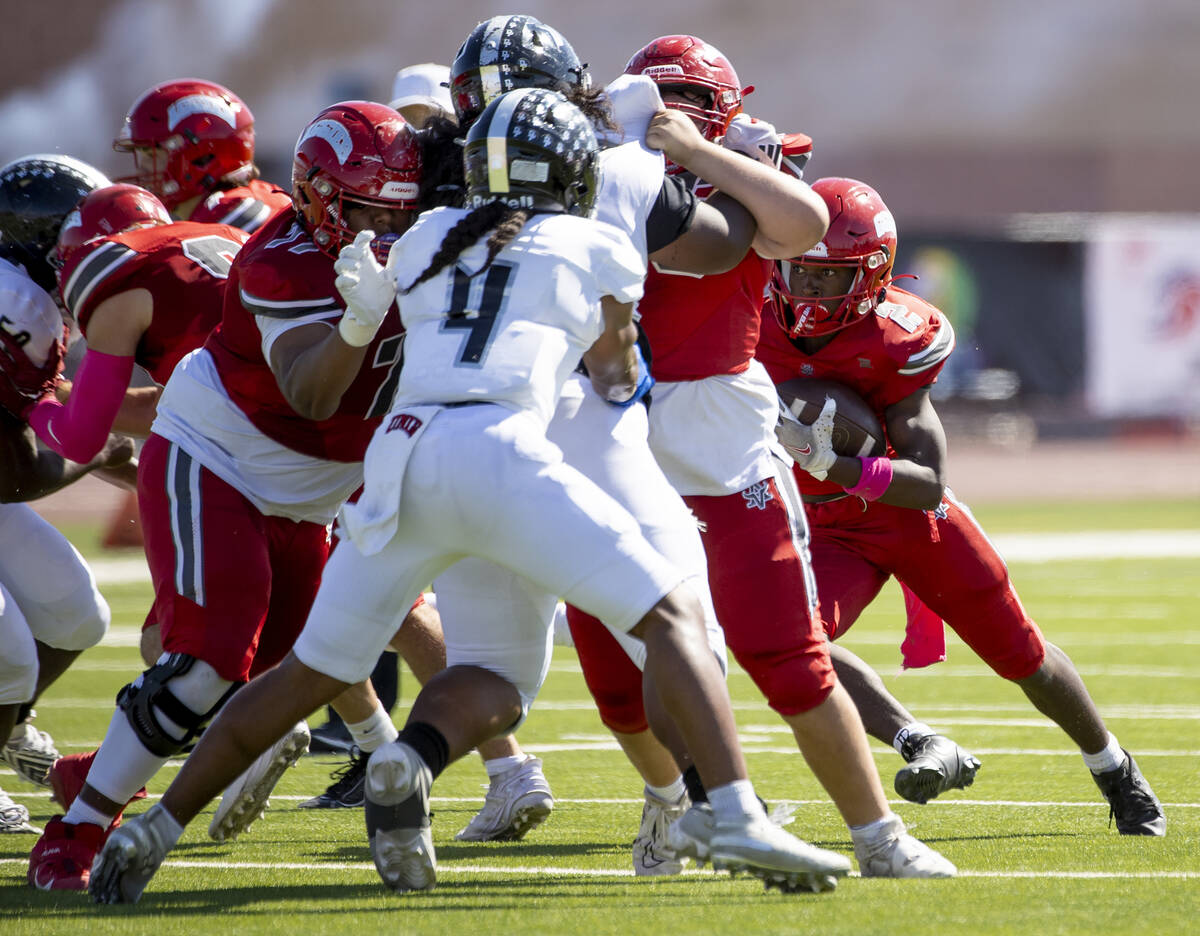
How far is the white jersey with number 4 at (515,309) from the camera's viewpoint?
133 inches


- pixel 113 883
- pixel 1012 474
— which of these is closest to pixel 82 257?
pixel 113 883

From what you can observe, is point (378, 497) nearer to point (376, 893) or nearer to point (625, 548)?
point (625, 548)

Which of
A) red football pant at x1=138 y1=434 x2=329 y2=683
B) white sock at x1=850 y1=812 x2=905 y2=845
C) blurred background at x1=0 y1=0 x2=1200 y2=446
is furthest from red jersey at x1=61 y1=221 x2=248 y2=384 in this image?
blurred background at x1=0 y1=0 x2=1200 y2=446

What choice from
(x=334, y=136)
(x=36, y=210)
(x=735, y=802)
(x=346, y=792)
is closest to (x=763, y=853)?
(x=735, y=802)

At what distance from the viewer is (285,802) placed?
17.5 ft

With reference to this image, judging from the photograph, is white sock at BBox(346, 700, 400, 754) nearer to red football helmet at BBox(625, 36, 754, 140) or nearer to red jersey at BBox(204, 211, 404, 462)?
red jersey at BBox(204, 211, 404, 462)

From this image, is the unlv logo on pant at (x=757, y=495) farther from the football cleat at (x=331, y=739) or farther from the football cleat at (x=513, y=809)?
the football cleat at (x=331, y=739)

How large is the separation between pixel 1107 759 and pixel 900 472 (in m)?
0.94

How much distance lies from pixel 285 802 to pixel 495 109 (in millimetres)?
2621

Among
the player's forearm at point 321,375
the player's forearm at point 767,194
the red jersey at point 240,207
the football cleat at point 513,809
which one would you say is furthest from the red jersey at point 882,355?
the red jersey at point 240,207

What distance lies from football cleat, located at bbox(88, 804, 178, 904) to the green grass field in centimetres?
5

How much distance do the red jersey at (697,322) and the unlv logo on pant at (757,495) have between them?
11.0 inches

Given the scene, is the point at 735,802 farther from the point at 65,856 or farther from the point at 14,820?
the point at 14,820

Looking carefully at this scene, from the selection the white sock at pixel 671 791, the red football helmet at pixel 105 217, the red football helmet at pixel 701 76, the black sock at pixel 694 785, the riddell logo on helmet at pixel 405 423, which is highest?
the red football helmet at pixel 701 76
